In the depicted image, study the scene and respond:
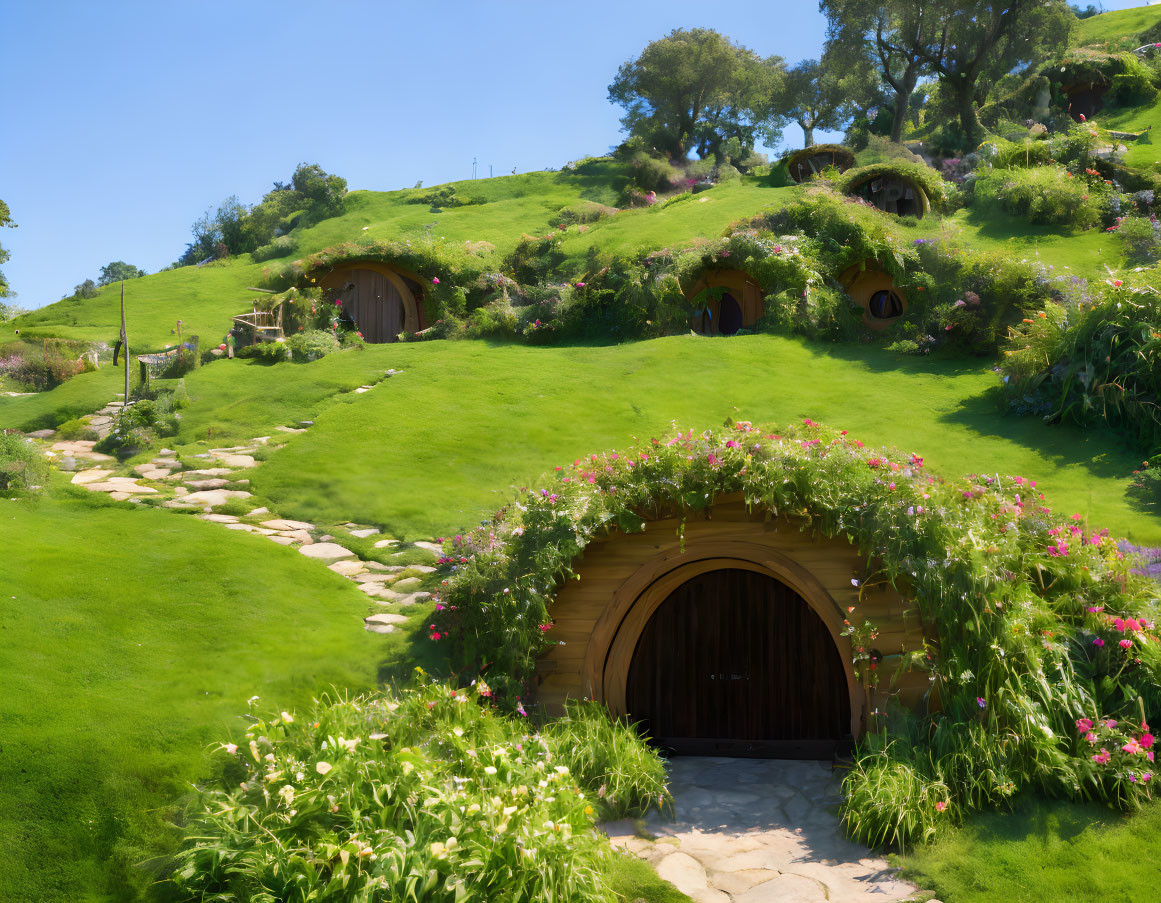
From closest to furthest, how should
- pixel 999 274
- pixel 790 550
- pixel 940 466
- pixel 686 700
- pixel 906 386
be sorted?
pixel 790 550 → pixel 686 700 → pixel 940 466 → pixel 906 386 → pixel 999 274

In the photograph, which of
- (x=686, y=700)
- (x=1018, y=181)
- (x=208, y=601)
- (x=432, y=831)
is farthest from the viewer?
(x=1018, y=181)

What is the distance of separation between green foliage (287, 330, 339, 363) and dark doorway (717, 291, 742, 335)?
358 inches

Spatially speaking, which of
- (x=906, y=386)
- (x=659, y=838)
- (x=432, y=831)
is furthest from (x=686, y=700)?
(x=906, y=386)

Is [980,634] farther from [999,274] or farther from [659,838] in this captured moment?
[999,274]

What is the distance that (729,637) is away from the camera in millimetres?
8508

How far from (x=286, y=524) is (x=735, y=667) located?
18.2 feet

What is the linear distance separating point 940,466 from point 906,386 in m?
3.93

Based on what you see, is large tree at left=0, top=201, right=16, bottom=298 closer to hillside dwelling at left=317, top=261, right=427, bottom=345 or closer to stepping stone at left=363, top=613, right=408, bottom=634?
hillside dwelling at left=317, top=261, right=427, bottom=345

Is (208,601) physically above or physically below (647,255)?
below

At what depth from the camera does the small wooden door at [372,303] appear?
74.7 ft

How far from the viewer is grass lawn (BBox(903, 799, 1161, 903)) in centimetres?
492

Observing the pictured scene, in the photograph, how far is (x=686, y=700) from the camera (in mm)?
8523

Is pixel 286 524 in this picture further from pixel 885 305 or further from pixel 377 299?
pixel 885 305

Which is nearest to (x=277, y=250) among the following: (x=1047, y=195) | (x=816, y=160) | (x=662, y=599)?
(x=816, y=160)
